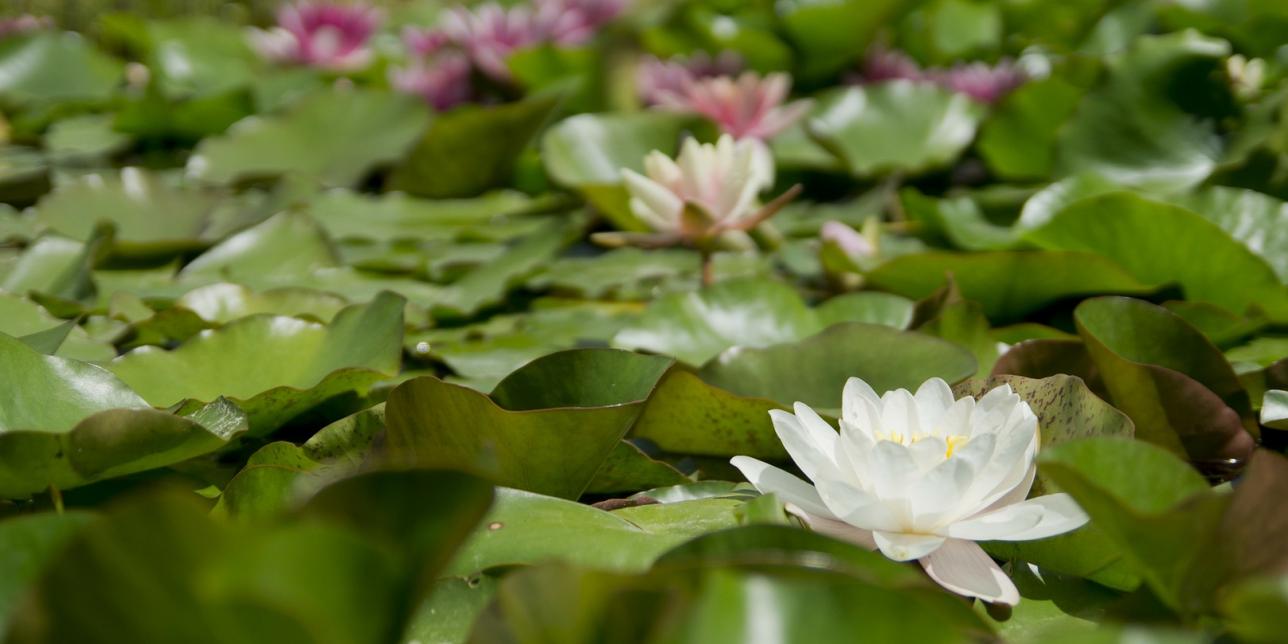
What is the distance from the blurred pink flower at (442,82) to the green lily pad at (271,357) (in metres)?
1.30

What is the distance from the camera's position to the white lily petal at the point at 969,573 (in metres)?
0.55

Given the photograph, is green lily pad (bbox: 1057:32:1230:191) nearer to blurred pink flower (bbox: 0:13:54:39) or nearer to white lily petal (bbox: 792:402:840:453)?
white lily petal (bbox: 792:402:840:453)

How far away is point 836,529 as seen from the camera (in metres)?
0.60

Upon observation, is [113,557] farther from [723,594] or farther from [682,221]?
[682,221]

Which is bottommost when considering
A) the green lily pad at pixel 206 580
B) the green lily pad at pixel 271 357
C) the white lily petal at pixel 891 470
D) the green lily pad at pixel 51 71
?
the green lily pad at pixel 51 71

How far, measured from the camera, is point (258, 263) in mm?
1369

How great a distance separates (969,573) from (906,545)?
0.12 ft

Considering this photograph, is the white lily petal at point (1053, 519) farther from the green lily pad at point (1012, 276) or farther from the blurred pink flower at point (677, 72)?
the blurred pink flower at point (677, 72)

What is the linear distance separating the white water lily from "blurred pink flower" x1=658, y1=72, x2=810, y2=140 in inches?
45.7

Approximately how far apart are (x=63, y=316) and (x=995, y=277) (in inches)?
36.0

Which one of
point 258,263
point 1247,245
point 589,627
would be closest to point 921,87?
point 1247,245

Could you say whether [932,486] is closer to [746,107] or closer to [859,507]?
[859,507]

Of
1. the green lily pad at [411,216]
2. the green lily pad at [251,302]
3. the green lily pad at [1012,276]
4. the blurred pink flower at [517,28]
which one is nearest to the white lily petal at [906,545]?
the green lily pad at [1012,276]

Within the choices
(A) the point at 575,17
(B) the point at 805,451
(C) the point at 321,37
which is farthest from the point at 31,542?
(C) the point at 321,37
